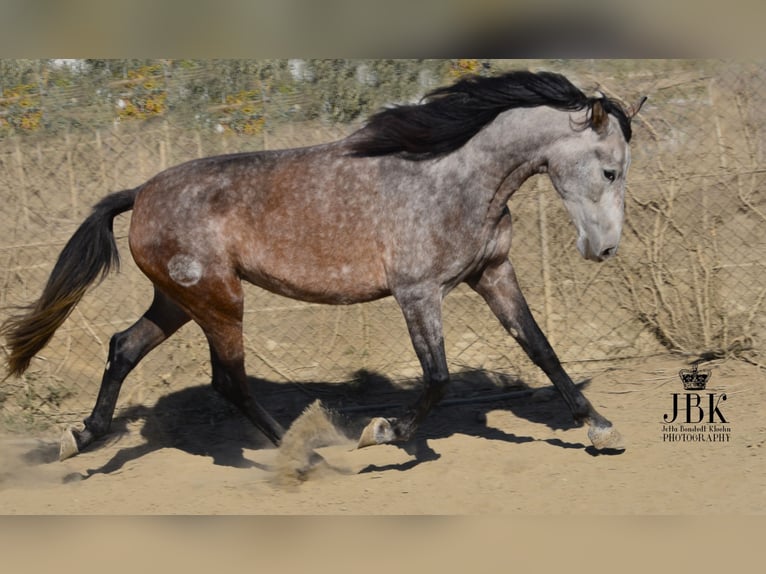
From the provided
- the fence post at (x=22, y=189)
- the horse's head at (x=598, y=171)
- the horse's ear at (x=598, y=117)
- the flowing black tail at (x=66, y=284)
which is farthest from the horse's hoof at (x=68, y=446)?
the horse's ear at (x=598, y=117)

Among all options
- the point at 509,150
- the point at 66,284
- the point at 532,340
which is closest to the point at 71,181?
the point at 66,284

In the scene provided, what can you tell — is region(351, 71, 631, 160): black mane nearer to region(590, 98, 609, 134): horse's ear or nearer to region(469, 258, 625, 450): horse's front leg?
region(590, 98, 609, 134): horse's ear

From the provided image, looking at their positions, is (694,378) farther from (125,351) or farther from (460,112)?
(125,351)

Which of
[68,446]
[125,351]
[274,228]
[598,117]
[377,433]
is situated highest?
[598,117]

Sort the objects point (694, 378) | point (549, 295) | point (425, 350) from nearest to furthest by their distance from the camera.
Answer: point (425, 350)
point (694, 378)
point (549, 295)

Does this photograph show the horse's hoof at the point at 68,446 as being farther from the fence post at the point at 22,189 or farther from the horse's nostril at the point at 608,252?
the horse's nostril at the point at 608,252

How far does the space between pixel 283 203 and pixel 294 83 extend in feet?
10.7

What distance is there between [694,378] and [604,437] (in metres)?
1.58

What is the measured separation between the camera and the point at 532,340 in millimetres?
4949

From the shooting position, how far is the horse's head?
4.58 metres

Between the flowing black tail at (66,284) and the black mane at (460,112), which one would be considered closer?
the black mane at (460,112)

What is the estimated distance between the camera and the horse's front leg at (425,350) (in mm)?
4754

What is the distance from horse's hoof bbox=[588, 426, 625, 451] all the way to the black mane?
1.57 meters
